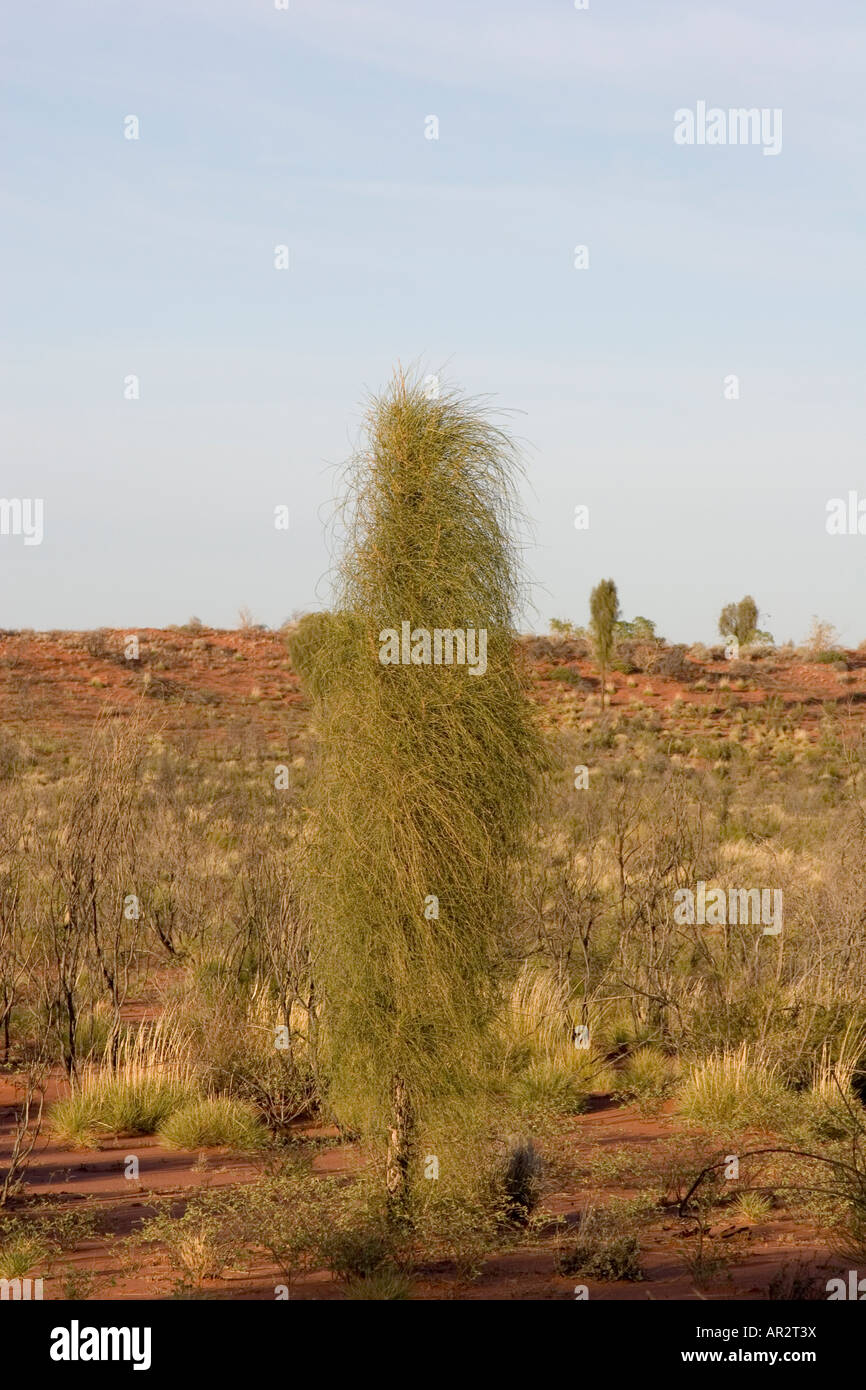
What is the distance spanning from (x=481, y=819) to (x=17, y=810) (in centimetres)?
742

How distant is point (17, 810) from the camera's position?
12.9 metres

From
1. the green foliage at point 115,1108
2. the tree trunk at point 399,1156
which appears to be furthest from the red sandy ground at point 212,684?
the tree trunk at point 399,1156

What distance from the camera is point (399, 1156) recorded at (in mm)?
7227

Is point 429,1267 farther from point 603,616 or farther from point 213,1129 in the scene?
point 603,616

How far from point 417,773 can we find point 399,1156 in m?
2.24

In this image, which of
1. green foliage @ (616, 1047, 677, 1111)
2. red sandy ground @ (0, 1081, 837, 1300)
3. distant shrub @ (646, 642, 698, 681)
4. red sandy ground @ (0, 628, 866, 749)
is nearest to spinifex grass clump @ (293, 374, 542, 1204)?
red sandy ground @ (0, 1081, 837, 1300)

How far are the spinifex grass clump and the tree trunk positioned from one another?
1 cm

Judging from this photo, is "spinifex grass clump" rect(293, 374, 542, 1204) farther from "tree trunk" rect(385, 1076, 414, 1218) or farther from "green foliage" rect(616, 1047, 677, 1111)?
"green foliage" rect(616, 1047, 677, 1111)

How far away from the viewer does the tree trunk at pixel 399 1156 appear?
23.5 ft

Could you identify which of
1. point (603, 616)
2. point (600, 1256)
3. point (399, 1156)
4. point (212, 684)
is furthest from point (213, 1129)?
point (212, 684)

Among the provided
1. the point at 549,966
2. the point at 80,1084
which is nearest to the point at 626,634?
the point at 549,966

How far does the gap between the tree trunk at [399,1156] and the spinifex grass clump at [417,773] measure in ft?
0.04

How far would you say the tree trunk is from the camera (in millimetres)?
7148

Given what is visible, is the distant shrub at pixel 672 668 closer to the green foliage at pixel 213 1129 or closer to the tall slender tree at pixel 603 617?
the tall slender tree at pixel 603 617
